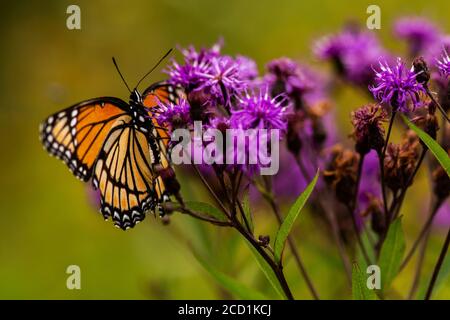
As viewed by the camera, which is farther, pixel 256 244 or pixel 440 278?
pixel 440 278

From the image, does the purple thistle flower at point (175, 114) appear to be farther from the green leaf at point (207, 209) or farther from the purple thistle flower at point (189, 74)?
the green leaf at point (207, 209)

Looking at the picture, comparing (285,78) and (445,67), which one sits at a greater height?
(285,78)

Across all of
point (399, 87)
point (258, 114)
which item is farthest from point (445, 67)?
point (258, 114)

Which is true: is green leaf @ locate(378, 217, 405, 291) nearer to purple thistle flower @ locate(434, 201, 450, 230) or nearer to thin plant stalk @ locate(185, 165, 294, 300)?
thin plant stalk @ locate(185, 165, 294, 300)

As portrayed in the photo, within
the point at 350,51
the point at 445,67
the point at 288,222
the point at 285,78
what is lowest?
the point at 288,222

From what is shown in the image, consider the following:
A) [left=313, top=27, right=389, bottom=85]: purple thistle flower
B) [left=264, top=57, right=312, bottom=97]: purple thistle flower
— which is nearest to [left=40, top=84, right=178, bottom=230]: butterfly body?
[left=264, top=57, right=312, bottom=97]: purple thistle flower

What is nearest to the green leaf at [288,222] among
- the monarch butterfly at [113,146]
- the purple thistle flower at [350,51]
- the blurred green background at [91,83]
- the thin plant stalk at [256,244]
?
the thin plant stalk at [256,244]

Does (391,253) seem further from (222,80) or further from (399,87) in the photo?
(222,80)
